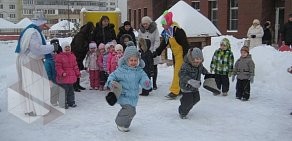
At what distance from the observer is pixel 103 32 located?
9414 mm

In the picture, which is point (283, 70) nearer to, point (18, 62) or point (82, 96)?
point (82, 96)

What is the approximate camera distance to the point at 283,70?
10219mm

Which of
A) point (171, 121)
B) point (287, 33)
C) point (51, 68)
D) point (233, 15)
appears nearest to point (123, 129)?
point (171, 121)

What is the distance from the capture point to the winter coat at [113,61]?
340 inches

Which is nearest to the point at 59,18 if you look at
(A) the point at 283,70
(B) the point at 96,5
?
(B) the point at 96,5

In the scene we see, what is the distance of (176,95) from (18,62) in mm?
3296

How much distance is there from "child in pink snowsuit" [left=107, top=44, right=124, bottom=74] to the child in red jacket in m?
1.18

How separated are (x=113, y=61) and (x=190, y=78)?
2388mm

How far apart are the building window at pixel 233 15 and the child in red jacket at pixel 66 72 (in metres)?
18.1

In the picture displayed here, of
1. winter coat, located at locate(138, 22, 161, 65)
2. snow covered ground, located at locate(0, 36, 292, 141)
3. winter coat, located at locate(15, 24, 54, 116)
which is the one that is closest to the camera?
snow covered ground, located at locate(0, 36, 292, 141)

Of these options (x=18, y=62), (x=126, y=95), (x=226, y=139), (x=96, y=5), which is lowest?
(x=226, y=139)

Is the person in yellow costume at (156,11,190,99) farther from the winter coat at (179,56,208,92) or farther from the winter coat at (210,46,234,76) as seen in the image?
the winter coat at (179,56,208,92)

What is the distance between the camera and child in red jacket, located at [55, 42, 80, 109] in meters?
7.42

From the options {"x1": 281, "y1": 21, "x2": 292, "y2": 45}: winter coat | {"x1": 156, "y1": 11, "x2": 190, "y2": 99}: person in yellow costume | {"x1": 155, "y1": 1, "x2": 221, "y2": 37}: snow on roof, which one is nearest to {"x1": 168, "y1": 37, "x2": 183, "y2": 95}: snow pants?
{"x1": 156, "y1": 11, "x2": 190, "y2": 99}: person in yellow costume
